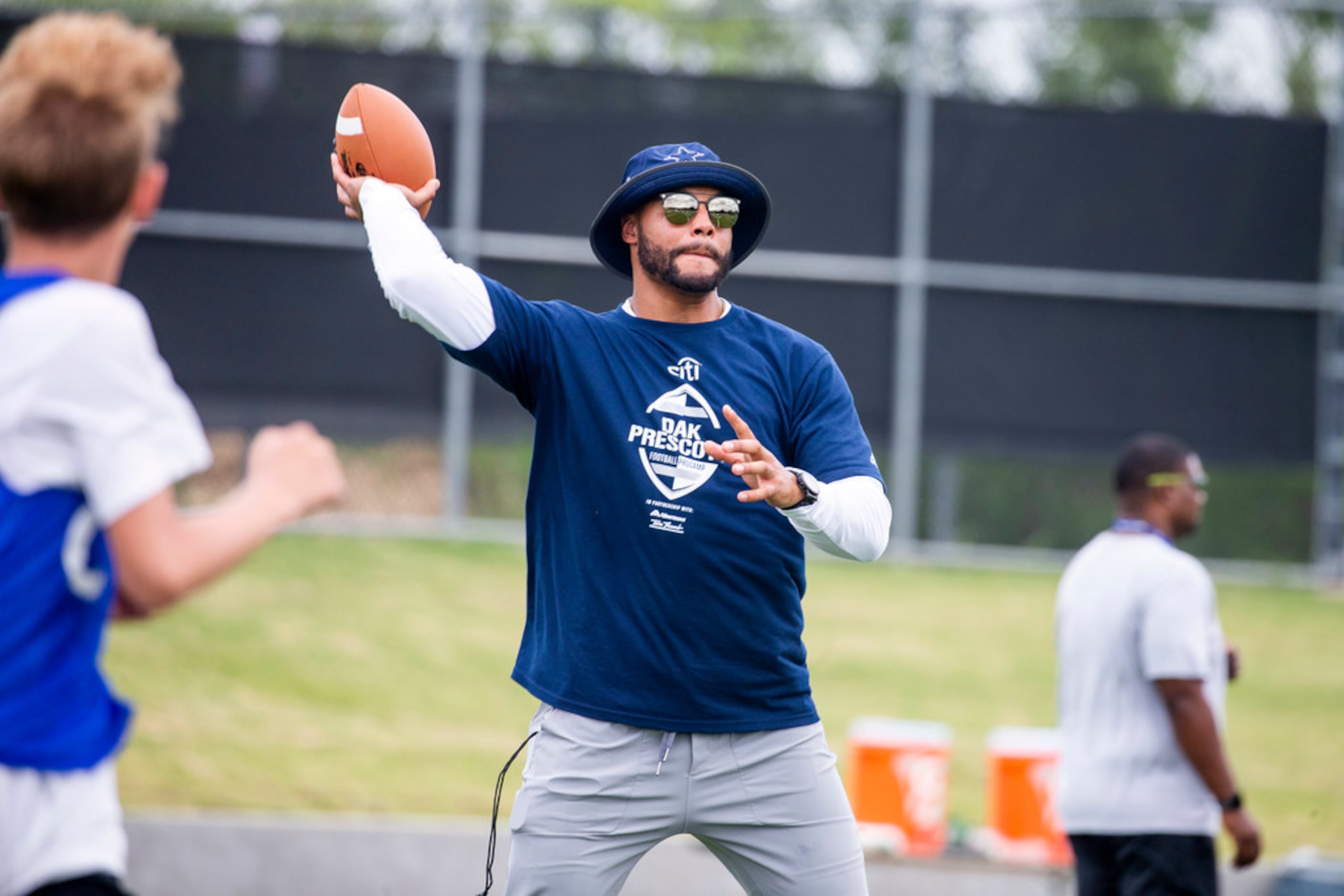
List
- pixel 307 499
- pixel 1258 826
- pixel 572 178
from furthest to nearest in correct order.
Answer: pixel 572 178
pixel 1258 826
pixel 307 499

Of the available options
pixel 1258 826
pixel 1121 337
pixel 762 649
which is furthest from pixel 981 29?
pixel 762 649

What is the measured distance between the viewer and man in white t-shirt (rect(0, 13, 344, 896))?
7.78 feet

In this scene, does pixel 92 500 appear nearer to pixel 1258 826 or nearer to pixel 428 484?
pixel 1258 826

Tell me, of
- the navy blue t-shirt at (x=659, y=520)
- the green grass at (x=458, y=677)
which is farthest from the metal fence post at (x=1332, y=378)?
the navy blue t-shirt at (x=659, y=520)

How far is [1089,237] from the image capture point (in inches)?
448

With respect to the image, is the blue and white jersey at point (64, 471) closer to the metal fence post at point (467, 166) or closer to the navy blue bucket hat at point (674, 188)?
the navy blue bucket hat at point (674, 188)

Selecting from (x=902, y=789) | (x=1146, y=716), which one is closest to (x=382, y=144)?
(x=1146, y=716)

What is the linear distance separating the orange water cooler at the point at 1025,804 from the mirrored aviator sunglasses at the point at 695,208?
417 cm

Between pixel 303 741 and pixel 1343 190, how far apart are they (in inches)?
326

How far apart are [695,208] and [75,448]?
7.05ft

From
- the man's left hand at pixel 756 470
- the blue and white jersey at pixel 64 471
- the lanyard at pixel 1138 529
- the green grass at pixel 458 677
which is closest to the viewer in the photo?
the blue and white jersey at pixel 64 471

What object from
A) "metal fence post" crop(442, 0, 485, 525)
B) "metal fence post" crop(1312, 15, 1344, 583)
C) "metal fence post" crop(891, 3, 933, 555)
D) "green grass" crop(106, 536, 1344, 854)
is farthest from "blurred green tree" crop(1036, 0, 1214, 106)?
"metal fence post" crop(442, 0, 485, 525)

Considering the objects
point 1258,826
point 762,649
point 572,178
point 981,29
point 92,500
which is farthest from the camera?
point 981,29

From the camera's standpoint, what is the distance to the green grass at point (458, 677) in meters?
8.60
